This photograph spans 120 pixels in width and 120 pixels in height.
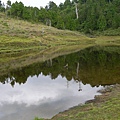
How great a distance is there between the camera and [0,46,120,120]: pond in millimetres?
20406

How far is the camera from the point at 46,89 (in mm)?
27719

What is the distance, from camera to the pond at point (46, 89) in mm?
20406

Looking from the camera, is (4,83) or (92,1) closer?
(4,83)

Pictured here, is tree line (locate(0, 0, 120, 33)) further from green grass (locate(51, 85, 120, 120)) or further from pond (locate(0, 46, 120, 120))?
green grass (locate(51, 85, 120, 120))

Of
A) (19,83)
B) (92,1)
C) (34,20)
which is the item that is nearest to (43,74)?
(19,83)

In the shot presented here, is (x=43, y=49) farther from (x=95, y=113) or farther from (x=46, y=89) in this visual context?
(x=95, y=113)

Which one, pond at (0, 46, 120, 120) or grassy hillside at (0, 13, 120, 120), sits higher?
grassy hillside at (0, 13, 120, 120)

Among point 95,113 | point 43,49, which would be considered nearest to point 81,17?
point 43,49

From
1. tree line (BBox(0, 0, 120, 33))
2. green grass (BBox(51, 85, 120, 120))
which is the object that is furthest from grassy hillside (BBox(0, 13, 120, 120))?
tree line (BBox(0, 0, 120, 33))

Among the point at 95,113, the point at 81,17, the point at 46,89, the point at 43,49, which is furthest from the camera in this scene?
the point at 81,17

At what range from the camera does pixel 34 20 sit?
112 m

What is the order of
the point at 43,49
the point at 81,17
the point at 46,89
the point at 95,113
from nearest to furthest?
the point at 95,113 → the point at 46,89 → the point at 43,49 → the point at 81,17

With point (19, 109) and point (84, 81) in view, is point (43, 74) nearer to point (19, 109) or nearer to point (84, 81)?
point (84, 81)

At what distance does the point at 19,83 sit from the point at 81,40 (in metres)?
63.4
